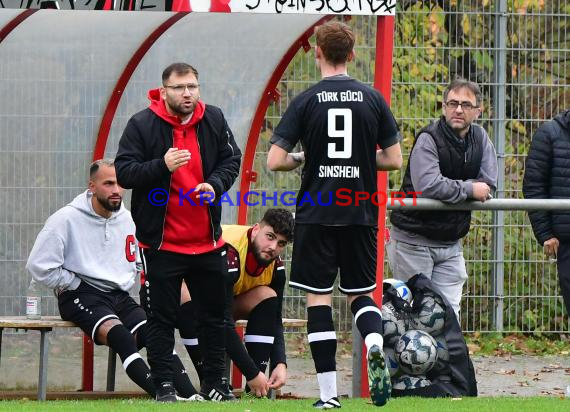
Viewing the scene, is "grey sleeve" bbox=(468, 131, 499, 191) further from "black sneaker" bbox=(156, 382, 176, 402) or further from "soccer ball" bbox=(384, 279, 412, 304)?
"black sneaker" bbox=(156, 382, 176, 402)

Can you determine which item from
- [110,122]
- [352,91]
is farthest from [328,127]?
[110,122]

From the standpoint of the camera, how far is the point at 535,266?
12125 millimetres

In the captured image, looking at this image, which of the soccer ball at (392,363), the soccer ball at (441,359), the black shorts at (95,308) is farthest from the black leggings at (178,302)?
the soccer ball at (441,359)

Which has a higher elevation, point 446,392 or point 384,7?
point 384,7

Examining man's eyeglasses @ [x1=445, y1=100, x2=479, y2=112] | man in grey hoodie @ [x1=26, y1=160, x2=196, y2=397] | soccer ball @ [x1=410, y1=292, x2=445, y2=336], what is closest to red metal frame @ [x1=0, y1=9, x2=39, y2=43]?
man in grey hoodie @ [x1=26, y1=160, x2=196, y2=397]

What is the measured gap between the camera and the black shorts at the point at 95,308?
869 centimetres

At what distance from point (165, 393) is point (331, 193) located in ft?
5.01

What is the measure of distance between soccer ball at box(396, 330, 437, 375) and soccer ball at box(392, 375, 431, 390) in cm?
5

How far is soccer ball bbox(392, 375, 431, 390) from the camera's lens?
8.46 meters

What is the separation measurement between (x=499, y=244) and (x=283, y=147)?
515cm

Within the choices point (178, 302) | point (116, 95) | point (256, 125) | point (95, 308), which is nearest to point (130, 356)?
point (95, 308)

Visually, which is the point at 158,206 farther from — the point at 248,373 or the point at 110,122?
the point at 110,122

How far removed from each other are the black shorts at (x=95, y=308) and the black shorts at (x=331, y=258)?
1830 millimetres

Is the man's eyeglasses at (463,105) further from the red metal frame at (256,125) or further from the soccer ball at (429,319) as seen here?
the red metal frame at (256,125)
